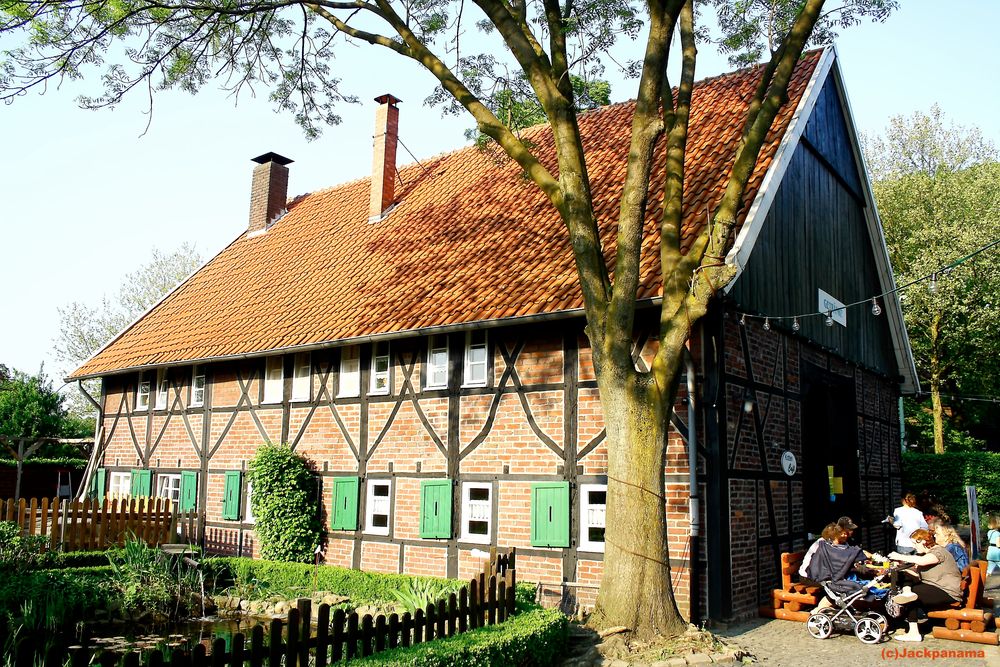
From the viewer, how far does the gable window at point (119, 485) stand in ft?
59.6

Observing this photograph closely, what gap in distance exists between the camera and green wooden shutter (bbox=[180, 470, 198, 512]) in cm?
1631

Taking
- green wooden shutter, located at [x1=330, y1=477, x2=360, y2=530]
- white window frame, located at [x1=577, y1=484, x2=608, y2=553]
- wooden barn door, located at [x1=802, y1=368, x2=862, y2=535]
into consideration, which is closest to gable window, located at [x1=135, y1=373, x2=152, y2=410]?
green wooden shutter, located at [x1=330, y1=477, x2=360, y2=530]

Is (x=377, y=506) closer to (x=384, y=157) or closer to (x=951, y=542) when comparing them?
(x=951, y=542)

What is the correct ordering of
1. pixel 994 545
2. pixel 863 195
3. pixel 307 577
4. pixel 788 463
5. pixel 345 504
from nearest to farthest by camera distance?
1. pixel 788 463
2. pixel 307 577
3. pixel 345 504
4. pixel 994 545
5. pixel 863 195

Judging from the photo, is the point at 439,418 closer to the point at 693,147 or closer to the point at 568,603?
the point at 568,603

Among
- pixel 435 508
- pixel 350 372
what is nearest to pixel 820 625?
pixel 435 508

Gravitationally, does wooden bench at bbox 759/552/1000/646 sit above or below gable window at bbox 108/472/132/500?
below

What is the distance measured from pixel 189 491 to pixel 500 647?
36.3ft

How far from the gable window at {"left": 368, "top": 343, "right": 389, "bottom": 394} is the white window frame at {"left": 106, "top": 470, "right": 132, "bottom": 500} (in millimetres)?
7464

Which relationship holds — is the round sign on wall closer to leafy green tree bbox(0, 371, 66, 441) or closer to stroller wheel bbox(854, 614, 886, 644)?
stroller wheel bbox(854, 614, 886, 644)

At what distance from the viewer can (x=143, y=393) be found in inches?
723

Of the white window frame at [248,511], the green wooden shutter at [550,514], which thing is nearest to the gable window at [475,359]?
the green wooden shutter at [550,514]

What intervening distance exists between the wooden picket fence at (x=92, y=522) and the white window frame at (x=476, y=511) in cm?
604

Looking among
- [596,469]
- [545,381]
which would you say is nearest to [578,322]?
[545,381]
